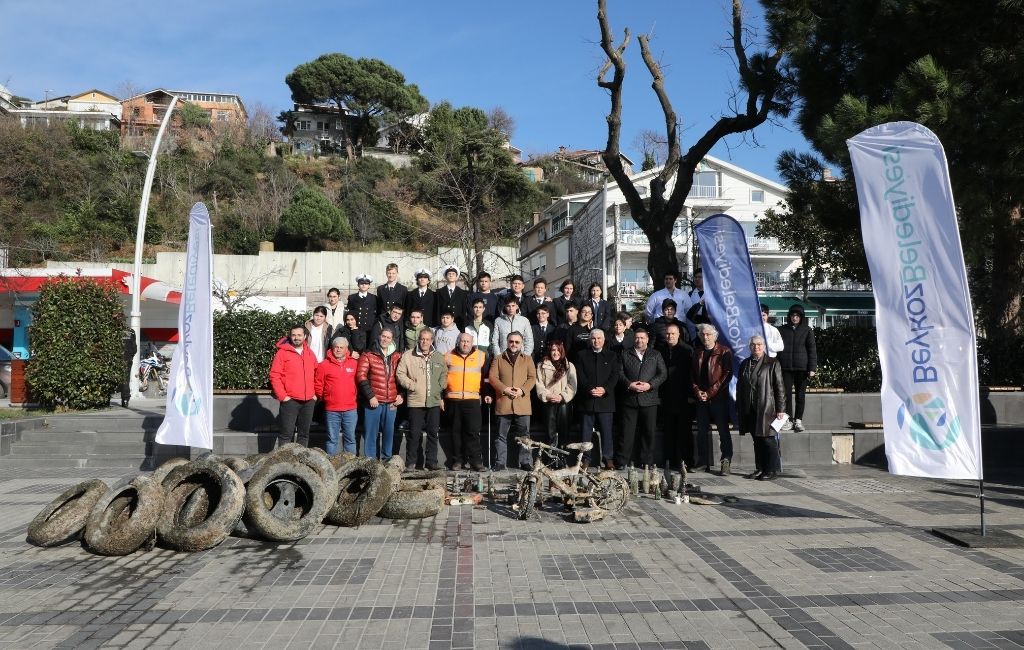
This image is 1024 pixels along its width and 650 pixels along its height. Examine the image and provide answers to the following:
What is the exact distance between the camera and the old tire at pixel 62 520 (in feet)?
22.1

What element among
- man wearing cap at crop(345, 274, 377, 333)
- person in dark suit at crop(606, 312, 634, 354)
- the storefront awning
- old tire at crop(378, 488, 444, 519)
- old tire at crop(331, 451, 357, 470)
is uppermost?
the storefront awning

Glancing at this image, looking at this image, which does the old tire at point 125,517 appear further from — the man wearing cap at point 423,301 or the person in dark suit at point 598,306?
the person in dark suit at point 598,306

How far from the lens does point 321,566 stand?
6.18 meters

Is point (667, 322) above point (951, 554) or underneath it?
above

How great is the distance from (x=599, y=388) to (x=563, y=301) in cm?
204

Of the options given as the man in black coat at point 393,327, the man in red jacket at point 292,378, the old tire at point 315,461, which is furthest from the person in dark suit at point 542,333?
the old tire at point 315,461

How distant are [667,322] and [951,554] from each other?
524cm

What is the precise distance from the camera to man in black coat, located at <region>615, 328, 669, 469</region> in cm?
1023

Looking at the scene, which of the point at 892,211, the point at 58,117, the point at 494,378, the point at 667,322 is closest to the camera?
the point at 892,211

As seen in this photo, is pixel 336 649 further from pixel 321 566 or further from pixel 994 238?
pixel 994 238

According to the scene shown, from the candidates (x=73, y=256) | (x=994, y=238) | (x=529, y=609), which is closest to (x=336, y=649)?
(x=529, y=609)

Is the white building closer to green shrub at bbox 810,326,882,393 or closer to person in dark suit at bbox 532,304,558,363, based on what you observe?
green shrub at bbox 810,326,882,393

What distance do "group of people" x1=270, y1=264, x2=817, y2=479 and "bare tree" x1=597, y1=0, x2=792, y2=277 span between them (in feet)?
10.3

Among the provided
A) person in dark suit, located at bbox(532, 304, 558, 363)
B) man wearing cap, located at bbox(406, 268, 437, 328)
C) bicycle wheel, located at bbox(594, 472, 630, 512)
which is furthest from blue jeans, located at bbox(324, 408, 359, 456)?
bicycle wheel, located at bbox(594, 472, 630, 512)
